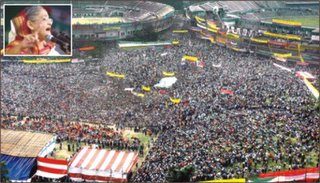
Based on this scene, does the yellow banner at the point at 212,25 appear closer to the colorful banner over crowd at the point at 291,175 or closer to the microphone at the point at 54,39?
the microphone at the point at 54,39

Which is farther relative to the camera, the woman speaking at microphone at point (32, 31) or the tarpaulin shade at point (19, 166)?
the woman speaking at microphone at point (32, 31)

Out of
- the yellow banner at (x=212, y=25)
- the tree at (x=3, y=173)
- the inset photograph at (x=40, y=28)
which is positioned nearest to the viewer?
the tree at (x=3, y=173)

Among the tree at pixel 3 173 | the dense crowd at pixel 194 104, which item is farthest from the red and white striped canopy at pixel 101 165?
the tree at pixel 3 173

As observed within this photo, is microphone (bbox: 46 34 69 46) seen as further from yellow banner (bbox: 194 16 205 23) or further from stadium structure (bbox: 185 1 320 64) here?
yellow banner (bbox: 194 16 205 23)

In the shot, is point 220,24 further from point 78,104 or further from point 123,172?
point 123,172

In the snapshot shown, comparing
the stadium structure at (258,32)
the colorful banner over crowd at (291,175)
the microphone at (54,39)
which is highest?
the microphone at (54,39)

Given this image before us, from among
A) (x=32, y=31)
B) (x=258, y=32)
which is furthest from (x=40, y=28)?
(x=258, y=32)

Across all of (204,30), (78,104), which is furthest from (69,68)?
(204,30)
